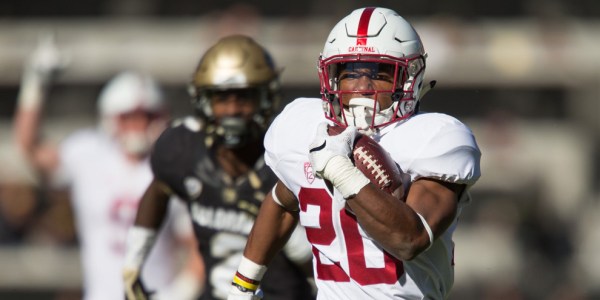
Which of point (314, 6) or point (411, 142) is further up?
point (411, 142)

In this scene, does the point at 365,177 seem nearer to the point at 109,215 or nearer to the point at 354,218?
the point at 354,218

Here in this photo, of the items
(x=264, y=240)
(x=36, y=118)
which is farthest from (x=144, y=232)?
(x=36, y=118)

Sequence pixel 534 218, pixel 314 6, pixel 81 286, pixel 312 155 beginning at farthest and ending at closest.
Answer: pixel 314 6, pixel 81 286, pixel 534 218, pixel 312 155

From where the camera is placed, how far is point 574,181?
1043 centimetres

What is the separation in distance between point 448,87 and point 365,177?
316 inches

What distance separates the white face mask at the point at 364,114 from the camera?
9.86ft

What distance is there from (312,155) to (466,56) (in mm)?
7900

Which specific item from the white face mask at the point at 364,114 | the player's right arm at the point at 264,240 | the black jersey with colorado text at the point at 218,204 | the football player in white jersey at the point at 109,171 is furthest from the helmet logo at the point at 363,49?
the football player in white jersey at the point at 109,171

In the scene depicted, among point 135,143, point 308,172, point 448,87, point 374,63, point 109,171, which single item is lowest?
point 448,87

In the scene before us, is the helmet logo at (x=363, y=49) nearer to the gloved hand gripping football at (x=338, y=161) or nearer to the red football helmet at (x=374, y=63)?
the red football helmet at (x=374, y=63)

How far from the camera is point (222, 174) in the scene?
4293 millimetres

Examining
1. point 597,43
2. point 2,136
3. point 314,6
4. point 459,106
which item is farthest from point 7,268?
point 597,43

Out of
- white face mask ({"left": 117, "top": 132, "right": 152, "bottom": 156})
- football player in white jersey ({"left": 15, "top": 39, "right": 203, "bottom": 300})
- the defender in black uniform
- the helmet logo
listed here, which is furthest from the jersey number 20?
white face mask ({"left": 117, "top": 132, "right": 152, "bottom": 156})

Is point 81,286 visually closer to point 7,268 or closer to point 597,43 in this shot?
point 7,268
